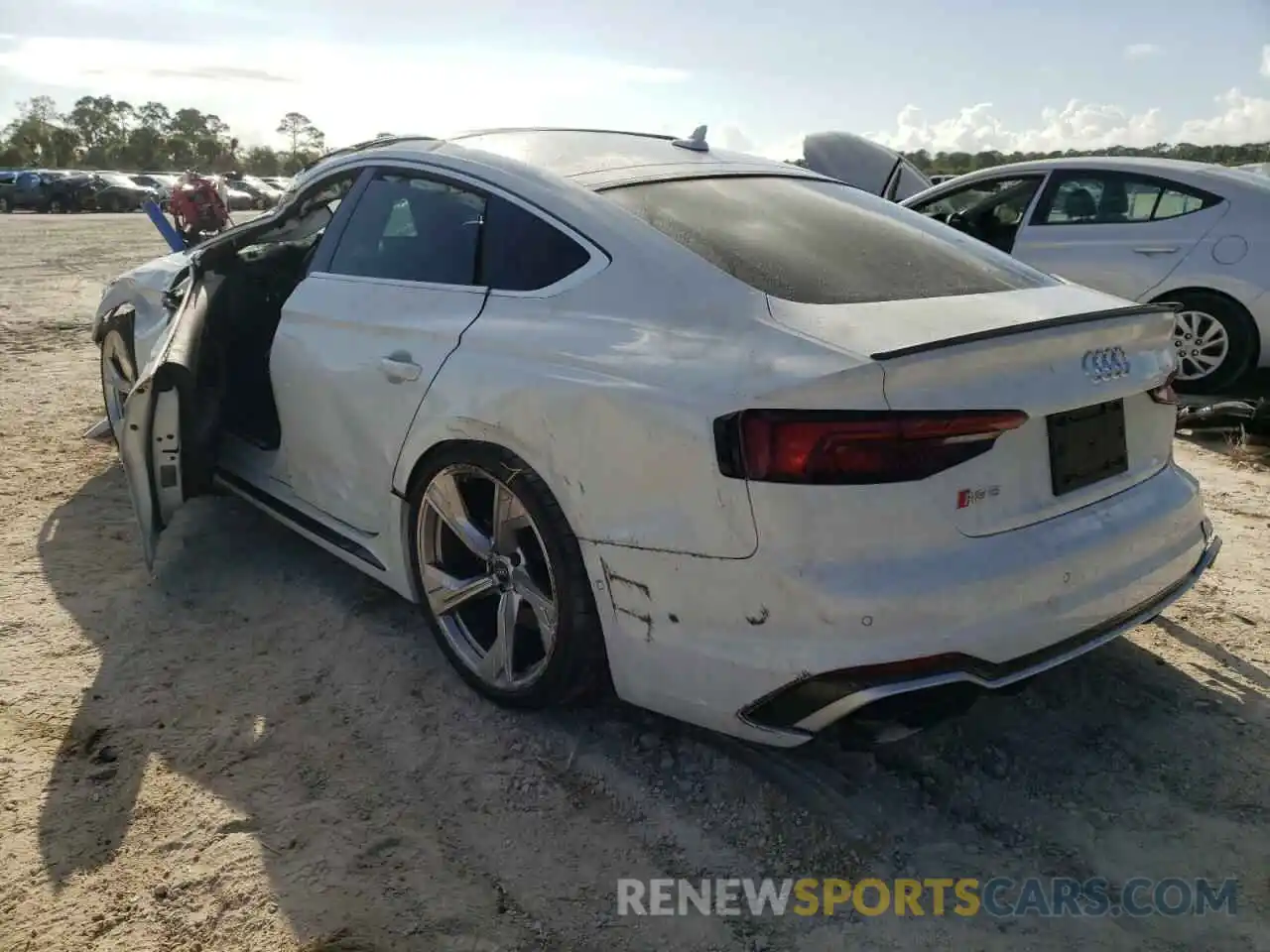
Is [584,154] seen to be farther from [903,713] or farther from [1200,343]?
[1200,343]

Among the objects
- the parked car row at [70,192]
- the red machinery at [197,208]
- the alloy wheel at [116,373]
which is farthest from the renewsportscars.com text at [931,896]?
the parked car row at [70,192]

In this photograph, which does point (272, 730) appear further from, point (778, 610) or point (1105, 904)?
point (1105, 904)

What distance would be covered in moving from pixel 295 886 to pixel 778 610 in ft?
4.19

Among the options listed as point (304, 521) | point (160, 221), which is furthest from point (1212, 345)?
point (160, 221)

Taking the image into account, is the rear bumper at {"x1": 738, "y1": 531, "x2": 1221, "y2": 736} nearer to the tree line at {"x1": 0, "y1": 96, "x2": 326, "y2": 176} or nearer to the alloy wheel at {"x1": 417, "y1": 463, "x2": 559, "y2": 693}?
the alloy wheel at {"x1": 417, "y1": 463, "x2": 559, "y2": 693}

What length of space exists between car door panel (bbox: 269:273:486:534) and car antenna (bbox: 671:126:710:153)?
1094 mm

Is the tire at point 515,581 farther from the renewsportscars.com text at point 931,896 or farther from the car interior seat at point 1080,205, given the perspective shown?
the car interior seat at point 1080,205

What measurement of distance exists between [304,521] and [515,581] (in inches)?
47.2

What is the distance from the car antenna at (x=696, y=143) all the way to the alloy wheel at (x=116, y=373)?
275cm

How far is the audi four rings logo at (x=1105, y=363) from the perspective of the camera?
236 centimetres

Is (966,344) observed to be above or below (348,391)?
above

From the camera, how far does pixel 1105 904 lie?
7.17 feet

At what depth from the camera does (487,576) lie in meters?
2.90

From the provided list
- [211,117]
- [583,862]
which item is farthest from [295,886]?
[211,117]
